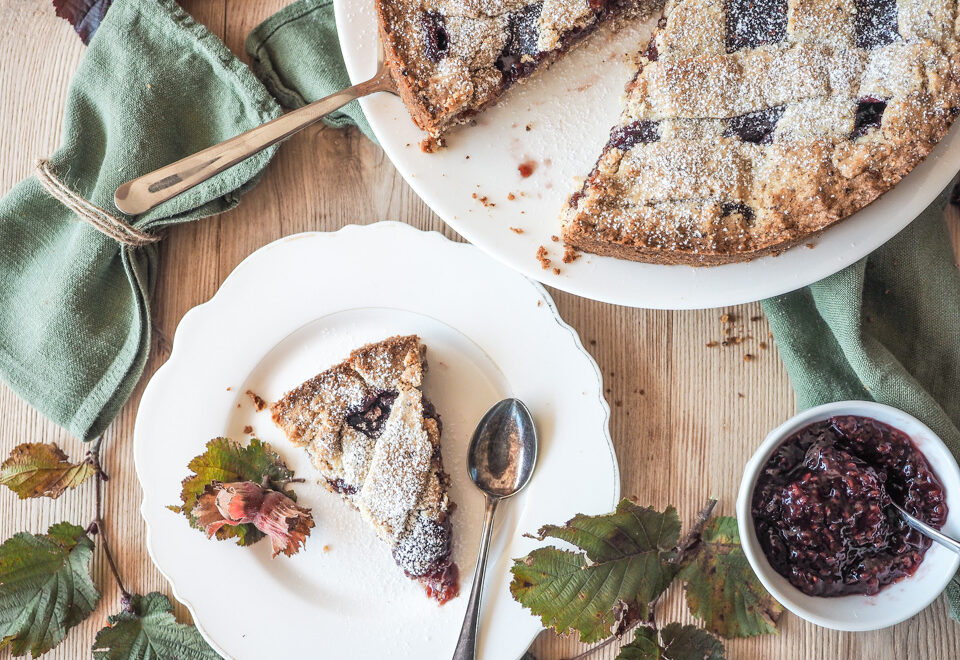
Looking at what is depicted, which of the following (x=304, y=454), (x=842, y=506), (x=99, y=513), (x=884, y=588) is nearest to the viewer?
(x=842, y=506)

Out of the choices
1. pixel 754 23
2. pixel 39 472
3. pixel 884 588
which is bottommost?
pixel 884 588

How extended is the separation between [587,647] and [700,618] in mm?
350

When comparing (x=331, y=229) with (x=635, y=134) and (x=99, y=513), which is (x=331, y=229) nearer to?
(x=635, y=134)

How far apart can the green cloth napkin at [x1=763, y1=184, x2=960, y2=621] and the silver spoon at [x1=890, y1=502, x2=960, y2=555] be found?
11.2 inches

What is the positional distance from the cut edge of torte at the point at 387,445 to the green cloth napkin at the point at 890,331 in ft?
3.53

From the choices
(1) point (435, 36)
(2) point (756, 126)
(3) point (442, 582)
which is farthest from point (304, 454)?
(2) point (756, 126)

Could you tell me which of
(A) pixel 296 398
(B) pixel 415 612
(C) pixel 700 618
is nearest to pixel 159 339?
(A) pixel 296 398

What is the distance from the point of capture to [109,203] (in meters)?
2.13

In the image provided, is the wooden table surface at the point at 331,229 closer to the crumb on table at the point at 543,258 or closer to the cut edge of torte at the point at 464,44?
the crumb on table at the point at 543,258

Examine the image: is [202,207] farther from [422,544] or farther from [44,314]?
[422,544]

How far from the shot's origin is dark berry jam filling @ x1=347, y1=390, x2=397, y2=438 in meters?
2.14

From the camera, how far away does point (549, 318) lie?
2.09 meters

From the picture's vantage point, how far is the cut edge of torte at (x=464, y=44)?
1.85 m

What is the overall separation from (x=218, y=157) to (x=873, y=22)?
1682mm
